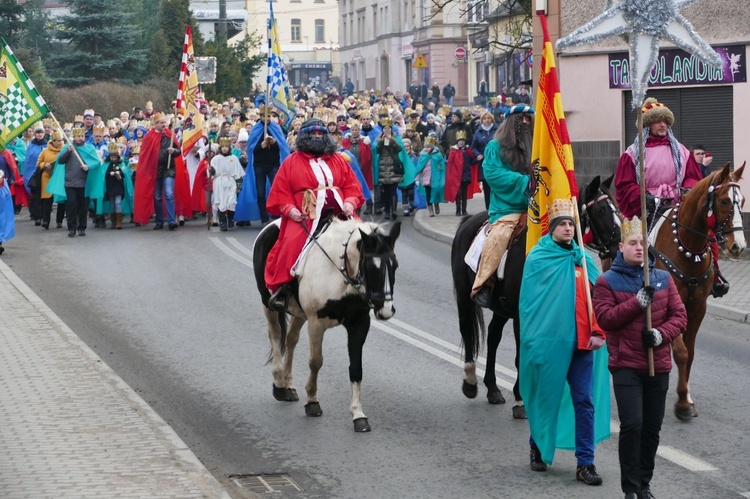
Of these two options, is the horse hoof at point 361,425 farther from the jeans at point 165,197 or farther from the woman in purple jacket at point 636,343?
the jeans at point 165,197

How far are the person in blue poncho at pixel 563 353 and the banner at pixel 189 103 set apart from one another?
1820 centimetres

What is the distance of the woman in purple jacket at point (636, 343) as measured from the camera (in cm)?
789

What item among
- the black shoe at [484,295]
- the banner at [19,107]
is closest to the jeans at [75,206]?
the banner at [19,107]

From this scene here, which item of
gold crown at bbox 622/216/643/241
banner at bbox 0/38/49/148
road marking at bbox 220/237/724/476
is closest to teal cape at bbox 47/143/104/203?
banner at bbox 0/38/49/148

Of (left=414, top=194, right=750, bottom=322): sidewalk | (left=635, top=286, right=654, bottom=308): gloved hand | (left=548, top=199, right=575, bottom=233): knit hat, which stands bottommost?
(left=414, top=194, right=750, bottom=322): sidewalk

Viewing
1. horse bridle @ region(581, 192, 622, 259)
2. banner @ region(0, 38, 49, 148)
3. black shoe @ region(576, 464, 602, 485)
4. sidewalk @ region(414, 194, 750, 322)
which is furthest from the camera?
banner @ region(0, 38, 49, 148)

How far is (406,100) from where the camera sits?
183 ft

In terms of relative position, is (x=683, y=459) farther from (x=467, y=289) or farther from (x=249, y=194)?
(x=249, y=194)

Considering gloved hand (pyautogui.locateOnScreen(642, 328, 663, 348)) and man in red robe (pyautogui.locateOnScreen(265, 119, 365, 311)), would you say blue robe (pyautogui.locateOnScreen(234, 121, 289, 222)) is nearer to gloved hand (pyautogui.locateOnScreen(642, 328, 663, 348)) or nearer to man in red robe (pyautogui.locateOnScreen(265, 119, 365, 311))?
man in red robe (pyautogui.locateOnScreen(265, 119, 365, 311))

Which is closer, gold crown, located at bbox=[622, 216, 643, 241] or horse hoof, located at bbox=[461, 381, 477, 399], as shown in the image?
gold crown, located at bbox=[622, 216, 643, 241]

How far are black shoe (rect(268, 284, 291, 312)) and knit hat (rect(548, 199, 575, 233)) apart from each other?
9.63ft

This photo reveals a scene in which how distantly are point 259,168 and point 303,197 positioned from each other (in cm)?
1459

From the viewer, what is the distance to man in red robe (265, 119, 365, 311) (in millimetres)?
11094

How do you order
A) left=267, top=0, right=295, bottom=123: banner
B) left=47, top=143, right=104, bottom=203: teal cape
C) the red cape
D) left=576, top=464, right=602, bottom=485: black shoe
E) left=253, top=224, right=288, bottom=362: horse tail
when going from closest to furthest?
left=576, top=464, right=602, bottom=485: black shoe → left=253, top=224, right=288, bottom=362: horse tail → left=47, top=143, right=104, bottom=203: teal cape → the red cape → left=267, top=0, right=295, bottom=123: banner
